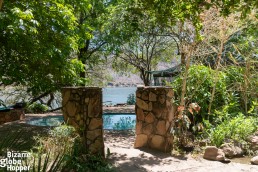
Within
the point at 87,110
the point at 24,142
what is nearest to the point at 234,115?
the point at 87,110

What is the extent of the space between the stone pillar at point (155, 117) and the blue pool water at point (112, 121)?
3479 millimetres

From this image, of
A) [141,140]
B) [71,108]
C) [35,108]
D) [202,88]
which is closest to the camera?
[71,108]

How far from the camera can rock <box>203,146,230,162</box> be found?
616 cm

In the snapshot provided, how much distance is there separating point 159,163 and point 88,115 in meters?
1.67

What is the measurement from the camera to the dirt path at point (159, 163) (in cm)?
546

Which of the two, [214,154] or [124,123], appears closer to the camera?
[214,154]

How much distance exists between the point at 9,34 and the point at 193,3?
14.6 feet

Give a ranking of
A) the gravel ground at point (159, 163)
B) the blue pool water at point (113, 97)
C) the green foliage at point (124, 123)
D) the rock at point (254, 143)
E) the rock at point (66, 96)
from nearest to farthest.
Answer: the gravel ground at point (159, 163), the rock at point (66, 96), the rock at point (254, 143), the green foliage at point (124, 123), the blue pool water at point (113, 97)

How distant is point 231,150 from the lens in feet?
21.7

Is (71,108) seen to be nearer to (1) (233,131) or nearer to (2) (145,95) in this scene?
(2) (145,95)

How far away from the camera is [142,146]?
673 centimetres

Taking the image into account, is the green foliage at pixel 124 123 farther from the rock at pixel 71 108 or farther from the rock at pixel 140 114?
the rock at pixel 71 108

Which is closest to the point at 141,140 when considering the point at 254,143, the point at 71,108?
the point at 71,108

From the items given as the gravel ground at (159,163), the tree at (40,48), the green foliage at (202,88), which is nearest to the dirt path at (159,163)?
the gravel ground at (159,163)
